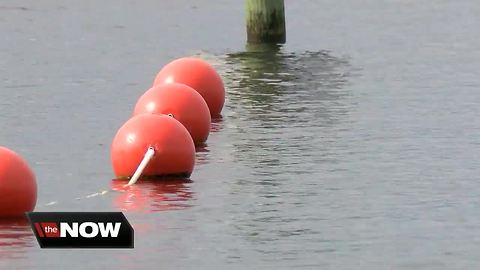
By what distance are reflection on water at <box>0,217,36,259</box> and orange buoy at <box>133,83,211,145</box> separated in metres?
5.76

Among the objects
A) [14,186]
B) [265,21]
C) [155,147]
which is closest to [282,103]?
[155,147]

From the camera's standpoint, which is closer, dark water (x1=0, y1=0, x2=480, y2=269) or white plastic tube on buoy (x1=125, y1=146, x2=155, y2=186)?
dark water (x1=0, y1=0, x2=480, y2=269)

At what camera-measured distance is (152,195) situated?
21109 millimetres

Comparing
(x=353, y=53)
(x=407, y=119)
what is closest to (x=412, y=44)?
(x=353, y=53)

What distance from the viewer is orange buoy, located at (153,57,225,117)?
28.6 m

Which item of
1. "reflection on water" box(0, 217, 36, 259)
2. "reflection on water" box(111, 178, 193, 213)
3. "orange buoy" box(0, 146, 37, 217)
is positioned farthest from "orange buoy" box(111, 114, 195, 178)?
"reflection on water" box(0, 217, 36, 259)

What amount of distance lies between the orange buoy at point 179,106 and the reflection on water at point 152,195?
2.83m

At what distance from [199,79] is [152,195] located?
306 inches

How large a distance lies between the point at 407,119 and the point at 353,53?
12.0 metres

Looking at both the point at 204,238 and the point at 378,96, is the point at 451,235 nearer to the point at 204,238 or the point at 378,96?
the point at 204,238

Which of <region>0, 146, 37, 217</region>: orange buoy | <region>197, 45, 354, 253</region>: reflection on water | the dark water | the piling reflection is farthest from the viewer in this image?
the piling reflection

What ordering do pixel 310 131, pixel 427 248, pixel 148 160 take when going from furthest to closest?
pixel 310 131, pixel 148 160, pixel 427 248

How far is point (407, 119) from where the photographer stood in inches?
1114

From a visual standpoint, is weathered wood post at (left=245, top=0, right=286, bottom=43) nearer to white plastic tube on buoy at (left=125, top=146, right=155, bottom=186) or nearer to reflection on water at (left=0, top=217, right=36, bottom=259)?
white plastic tube on buoy at (left=125, top=146, right=155, bottom=186)
